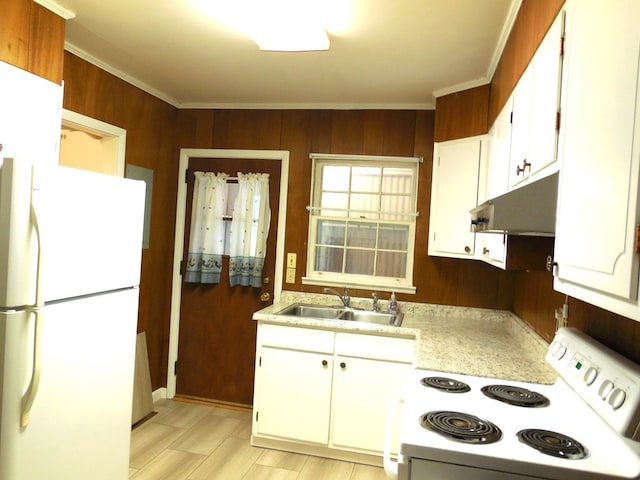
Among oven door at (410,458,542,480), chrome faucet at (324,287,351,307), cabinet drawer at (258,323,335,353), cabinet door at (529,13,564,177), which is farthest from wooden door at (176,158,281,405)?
oven door at (410,458,542,480)

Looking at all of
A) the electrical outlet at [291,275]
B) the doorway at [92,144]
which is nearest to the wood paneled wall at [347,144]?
the electrical outlet at [291,275]

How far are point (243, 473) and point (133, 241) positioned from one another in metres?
1.55

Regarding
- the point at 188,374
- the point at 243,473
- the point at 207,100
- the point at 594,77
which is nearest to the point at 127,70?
the point at 207,100

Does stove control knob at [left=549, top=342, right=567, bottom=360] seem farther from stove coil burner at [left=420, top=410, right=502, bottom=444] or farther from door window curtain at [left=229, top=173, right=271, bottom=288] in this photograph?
door window curtain at [left=229, top=173, right=271, bottom=288]

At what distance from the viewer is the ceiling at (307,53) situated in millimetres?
2092

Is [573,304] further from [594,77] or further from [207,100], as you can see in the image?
[207,100]

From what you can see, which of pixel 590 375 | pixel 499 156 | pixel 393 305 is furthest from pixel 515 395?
pixel 393 305

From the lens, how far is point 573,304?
5.71ft

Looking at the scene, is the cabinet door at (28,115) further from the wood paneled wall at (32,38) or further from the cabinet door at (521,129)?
the cabinet door at (521,129)

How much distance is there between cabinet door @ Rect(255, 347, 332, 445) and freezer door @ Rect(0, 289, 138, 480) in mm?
1003

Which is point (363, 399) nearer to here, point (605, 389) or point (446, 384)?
point (446, 384)

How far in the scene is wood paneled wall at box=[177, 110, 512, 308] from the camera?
327 cm

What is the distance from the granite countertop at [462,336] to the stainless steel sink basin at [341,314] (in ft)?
0.22

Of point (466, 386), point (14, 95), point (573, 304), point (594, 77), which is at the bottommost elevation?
point (466, 386)
